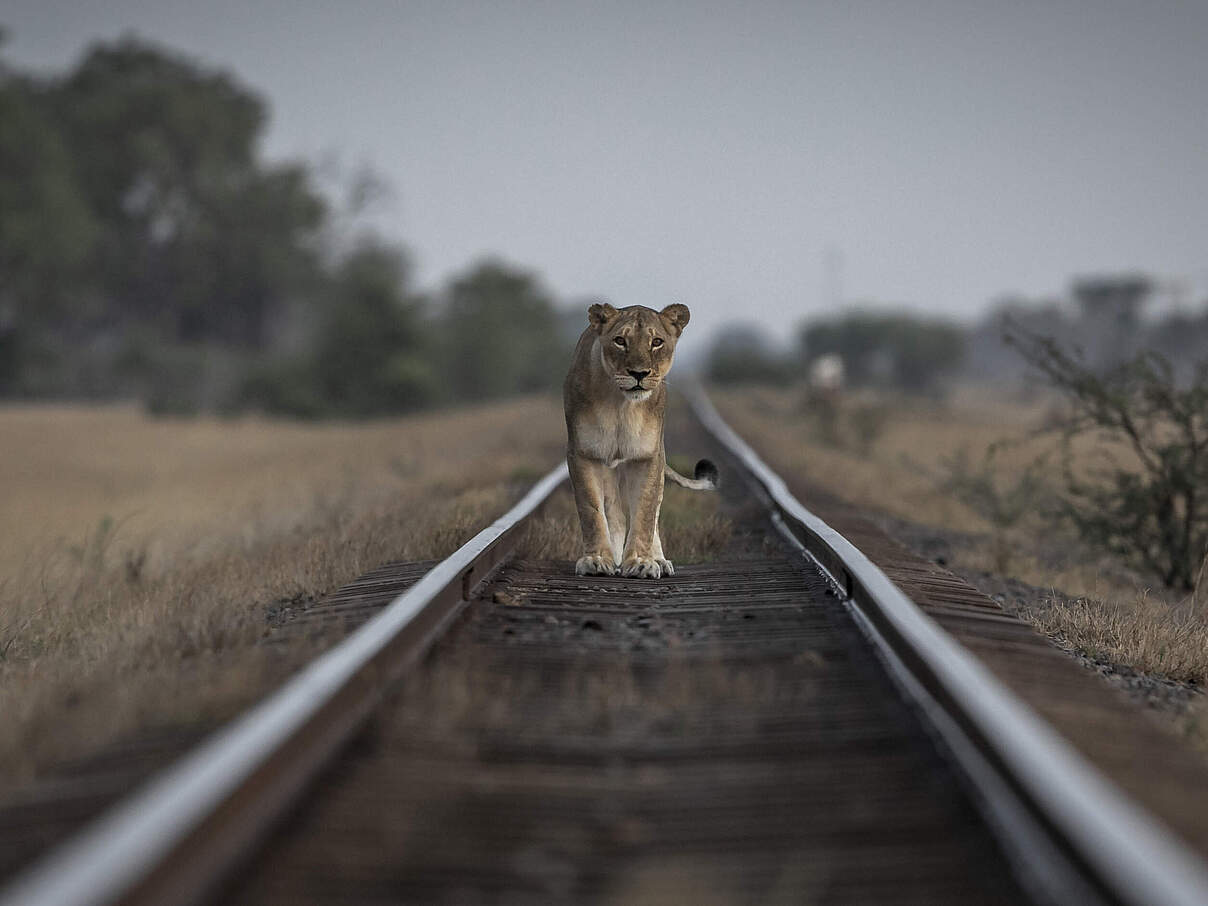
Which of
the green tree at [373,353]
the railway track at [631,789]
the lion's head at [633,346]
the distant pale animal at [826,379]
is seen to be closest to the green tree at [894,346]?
the green tree at [373,353]

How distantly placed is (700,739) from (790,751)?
29 centimetres

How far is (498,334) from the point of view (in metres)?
62.7

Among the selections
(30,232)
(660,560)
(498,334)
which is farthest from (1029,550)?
(498,334)

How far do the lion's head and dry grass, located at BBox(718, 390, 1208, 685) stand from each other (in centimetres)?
243

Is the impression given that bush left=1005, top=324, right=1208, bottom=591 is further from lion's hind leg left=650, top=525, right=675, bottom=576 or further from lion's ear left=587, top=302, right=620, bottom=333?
lion's ear left=587, top=302, right=620, bottom=333

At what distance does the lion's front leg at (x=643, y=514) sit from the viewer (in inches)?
255

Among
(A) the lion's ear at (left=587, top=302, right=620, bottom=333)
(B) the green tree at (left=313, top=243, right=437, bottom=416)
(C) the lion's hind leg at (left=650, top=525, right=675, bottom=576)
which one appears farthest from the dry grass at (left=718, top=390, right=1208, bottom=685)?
(B) the green tree at (left=313, top=243, right=437, bottom=416)

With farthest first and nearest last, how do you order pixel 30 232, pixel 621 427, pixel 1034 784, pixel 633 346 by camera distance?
pixel 30 232 < pixel 621 427 < pixel 633 346 < pixel 1034 784

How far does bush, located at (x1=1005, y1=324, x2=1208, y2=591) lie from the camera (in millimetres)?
10117

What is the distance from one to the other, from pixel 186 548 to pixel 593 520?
5.80 m

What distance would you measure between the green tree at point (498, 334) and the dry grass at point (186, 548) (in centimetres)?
3518

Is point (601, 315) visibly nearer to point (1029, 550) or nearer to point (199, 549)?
point (199, 549)

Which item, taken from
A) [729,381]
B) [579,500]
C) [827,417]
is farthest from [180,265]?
[579,500]

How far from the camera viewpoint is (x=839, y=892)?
8.36 feet
